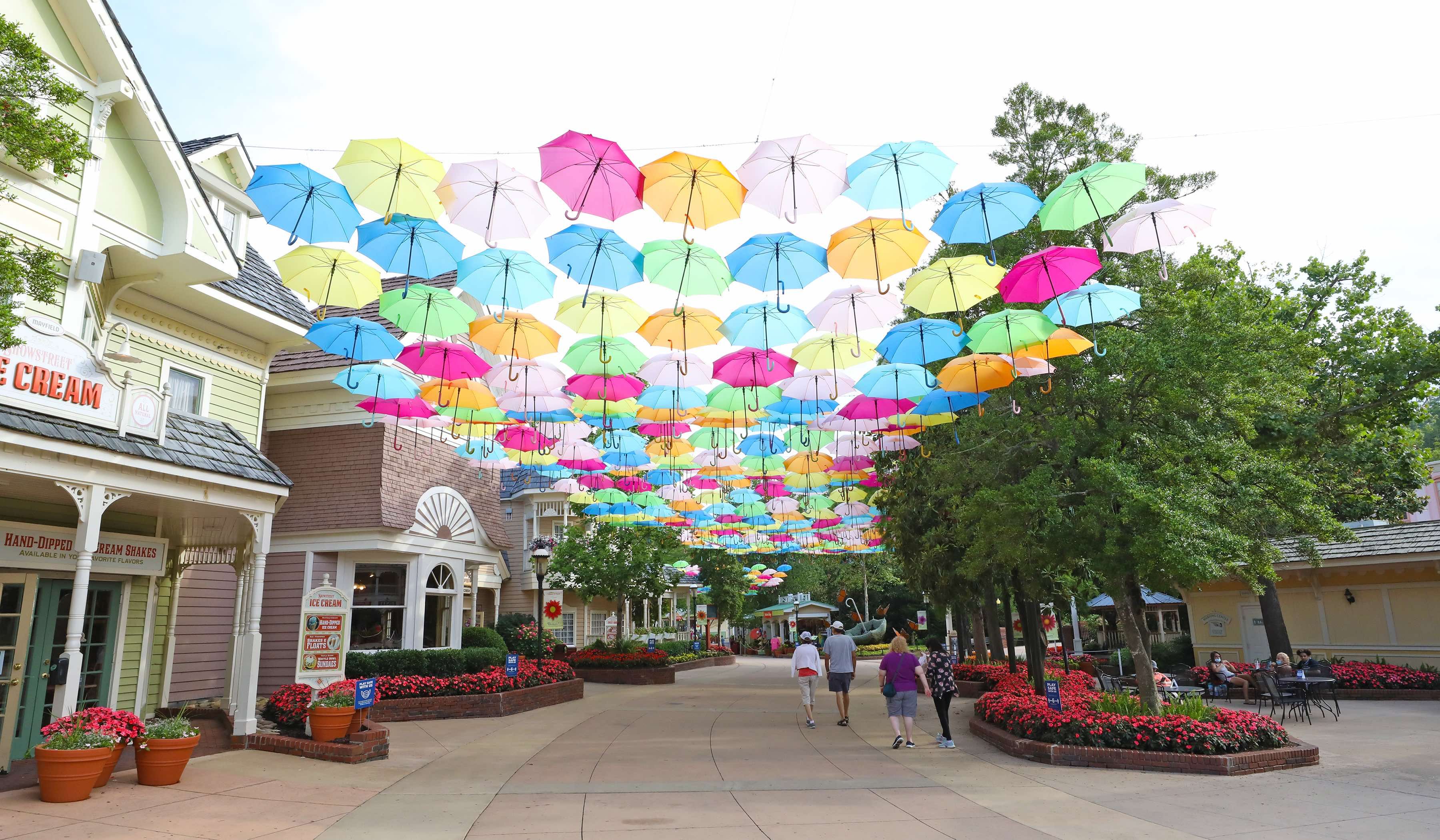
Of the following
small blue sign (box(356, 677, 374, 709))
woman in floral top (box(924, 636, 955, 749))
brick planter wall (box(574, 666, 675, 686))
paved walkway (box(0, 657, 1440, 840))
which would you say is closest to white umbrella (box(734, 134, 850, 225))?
paved walkway (box(0, 657, 1440, 840))

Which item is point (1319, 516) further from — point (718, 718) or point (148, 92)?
point (148, 92)

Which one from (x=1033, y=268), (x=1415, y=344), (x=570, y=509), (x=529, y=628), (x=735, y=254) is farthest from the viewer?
(x=570, y=509)

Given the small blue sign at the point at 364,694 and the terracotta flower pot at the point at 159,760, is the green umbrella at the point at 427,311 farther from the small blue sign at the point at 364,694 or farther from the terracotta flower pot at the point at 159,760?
the terracotta flower pot at the point at 159,760

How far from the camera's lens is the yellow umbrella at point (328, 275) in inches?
408

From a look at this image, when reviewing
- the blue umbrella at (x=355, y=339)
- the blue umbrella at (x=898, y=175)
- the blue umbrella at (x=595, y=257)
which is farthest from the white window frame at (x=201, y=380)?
the blue umbrella at (x=898, y=175)

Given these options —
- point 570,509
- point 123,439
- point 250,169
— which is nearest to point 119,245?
point 123,439

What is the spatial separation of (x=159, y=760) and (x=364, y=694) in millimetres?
2520

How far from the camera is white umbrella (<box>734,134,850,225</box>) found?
882 cm

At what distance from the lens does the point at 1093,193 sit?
930 cm

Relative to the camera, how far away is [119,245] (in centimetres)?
1059

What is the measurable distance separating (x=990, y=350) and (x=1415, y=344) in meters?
14.5

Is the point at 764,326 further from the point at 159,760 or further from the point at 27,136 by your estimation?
the point at 159,760

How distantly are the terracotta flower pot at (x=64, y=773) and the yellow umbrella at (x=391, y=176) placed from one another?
6.30m

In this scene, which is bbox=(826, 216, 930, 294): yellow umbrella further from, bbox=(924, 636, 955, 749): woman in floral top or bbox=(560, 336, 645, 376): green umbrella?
bbox=(924, 636, 955, 749): woman in floral top
